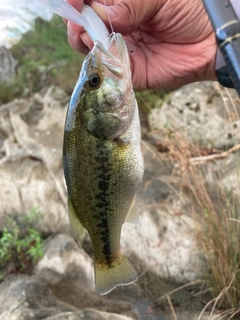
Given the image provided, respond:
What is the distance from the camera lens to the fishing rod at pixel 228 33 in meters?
0.65

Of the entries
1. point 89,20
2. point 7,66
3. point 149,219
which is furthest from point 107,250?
point 7,66

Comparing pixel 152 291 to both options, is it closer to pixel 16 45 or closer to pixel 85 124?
pixel 85 124

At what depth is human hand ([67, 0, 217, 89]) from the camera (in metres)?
1.81

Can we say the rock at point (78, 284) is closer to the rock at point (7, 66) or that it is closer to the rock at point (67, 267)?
the rock at point (67, 267)

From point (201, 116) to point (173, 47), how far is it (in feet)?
7.76

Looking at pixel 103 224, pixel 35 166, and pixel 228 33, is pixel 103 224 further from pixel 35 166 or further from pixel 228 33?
pixel 35 166

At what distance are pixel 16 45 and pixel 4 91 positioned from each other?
1294mm

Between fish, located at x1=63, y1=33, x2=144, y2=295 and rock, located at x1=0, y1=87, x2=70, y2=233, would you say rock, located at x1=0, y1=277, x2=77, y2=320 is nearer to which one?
rock, located at x1=0, y1=87, x2=70, y2=233

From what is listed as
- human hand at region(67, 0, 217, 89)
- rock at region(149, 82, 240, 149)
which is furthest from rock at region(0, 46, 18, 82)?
human hand at region(67, 0, 217, 89)

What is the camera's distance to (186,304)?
3053mm

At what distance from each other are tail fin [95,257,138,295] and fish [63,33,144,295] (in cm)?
3

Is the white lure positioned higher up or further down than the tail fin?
higher up

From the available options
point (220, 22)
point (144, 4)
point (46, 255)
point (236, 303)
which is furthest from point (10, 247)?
point (220, 22)

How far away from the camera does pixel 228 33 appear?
670mm
